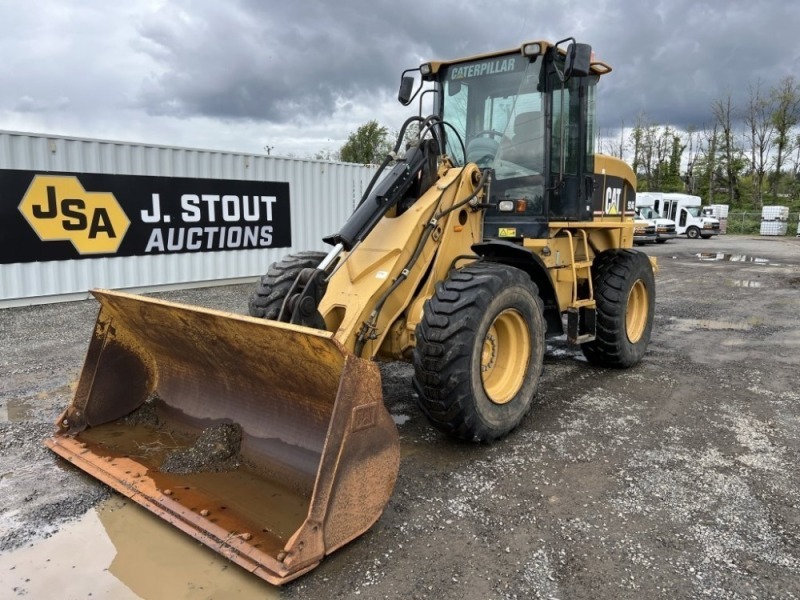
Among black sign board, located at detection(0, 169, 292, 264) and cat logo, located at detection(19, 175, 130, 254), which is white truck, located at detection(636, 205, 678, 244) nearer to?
black sign board, located at detection(0, 169, 292, 264)

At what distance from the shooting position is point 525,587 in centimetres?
269

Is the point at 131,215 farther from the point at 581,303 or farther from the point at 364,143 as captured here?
the point at 364,143

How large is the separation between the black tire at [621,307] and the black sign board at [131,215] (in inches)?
310

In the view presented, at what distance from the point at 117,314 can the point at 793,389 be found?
5.93 m

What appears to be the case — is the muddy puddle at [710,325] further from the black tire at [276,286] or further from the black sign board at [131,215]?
the black sign board at [131,215]

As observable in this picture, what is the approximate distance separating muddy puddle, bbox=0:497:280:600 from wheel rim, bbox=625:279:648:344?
498 centimetres

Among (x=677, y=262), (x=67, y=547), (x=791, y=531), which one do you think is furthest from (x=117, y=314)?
(x=677, y=262)

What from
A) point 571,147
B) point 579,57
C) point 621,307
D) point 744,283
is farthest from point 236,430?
point 744,283

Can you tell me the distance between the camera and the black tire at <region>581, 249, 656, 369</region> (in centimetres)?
578

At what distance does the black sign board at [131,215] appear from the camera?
9219 millimetres

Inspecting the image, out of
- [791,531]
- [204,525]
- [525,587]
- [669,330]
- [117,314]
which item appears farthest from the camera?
[669,330]

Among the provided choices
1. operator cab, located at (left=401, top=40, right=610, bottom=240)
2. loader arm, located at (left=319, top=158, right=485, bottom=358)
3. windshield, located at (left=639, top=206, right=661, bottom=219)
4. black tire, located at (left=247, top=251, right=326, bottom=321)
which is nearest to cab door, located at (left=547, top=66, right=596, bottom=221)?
operator cab, located at (left=401, top=40, right=610, bottom=240)

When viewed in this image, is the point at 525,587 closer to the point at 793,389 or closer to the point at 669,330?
the point at 793,389

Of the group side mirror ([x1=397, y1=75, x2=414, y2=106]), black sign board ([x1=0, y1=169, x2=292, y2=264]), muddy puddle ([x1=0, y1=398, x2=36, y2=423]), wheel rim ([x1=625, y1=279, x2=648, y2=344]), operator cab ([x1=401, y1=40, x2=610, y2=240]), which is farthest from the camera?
black sign board ([x1=0, y1=169, x2=292, y2=264])
